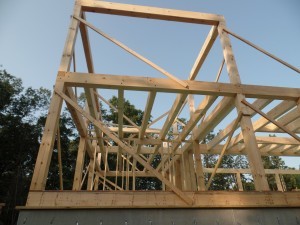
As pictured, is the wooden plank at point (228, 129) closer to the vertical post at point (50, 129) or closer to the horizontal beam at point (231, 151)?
the horizontal beam at point (231, 151)

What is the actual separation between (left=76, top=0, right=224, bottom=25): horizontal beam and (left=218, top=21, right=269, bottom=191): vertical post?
38 cm

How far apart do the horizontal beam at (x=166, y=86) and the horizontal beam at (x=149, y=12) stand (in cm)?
178

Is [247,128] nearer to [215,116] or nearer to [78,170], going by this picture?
[215,116]

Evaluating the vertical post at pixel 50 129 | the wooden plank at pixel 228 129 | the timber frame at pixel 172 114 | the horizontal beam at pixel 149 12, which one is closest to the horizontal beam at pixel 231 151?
the wooden plank at pixel 228 129

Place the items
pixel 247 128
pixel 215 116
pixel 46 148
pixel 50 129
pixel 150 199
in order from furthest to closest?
pixel 215 116, pixel 247 128, pixel 50 129, pixel 46 148, pixel 150 199

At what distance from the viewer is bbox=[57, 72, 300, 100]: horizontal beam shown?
12.0 feet

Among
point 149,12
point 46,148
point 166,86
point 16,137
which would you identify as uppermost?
point 16,137

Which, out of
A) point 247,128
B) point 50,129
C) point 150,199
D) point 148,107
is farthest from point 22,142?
point 247,128

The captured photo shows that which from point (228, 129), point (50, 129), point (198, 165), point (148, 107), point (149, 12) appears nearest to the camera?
point (50, 129)

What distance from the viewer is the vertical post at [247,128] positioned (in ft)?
10.5

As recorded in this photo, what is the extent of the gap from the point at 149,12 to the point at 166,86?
199cm

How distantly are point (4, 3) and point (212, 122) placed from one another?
13090 mm

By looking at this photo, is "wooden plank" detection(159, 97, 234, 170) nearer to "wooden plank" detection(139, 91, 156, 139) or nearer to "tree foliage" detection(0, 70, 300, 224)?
"wooden plank" detection(139, 91, 156, 139)

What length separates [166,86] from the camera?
151 inches
